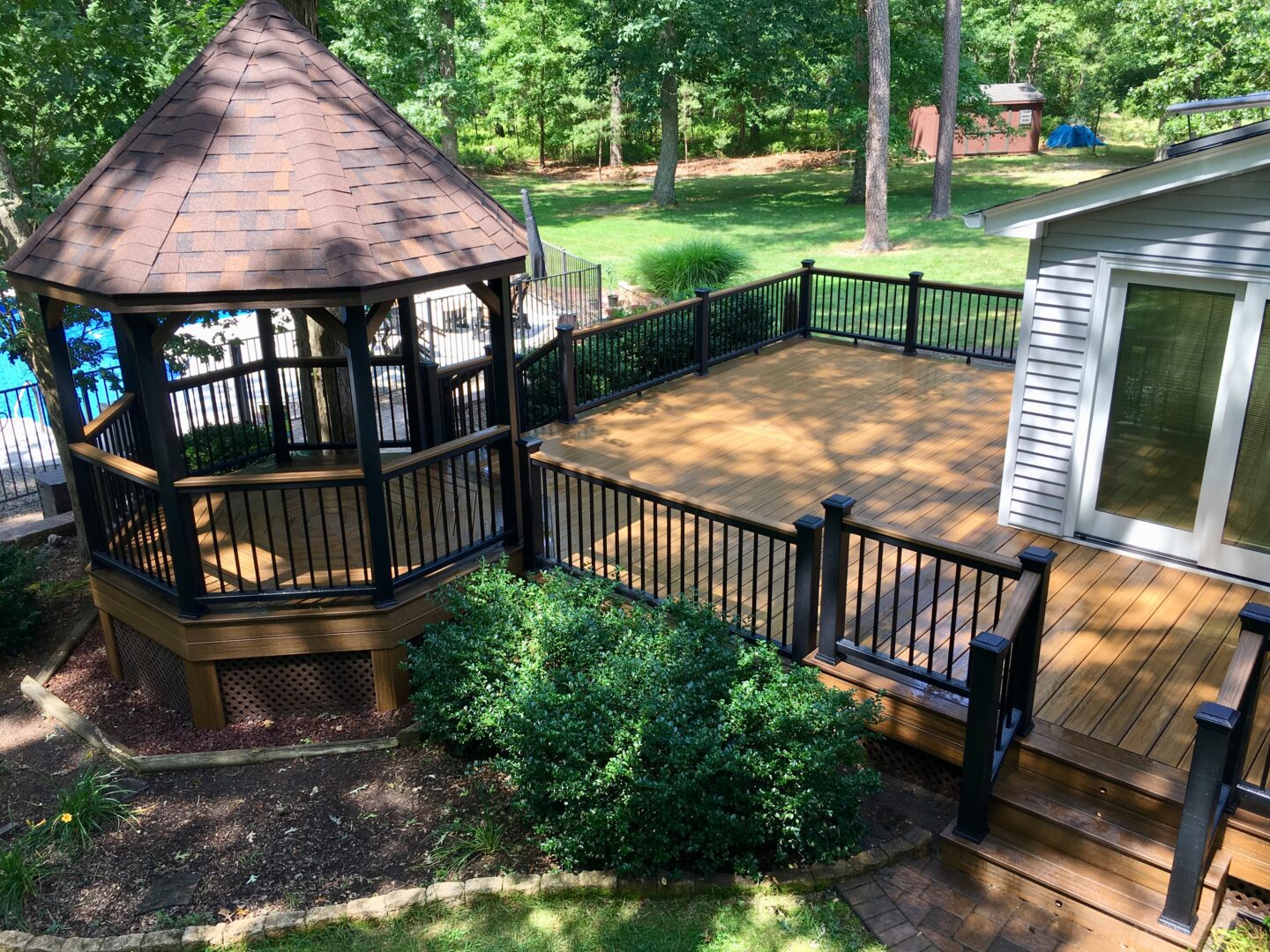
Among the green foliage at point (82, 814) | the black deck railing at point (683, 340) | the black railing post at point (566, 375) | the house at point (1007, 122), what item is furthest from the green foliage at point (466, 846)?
the house at point (1007, 122)

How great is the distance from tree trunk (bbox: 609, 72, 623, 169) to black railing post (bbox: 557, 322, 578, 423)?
93.4ft

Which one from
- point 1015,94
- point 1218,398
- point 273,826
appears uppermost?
point 1015,94

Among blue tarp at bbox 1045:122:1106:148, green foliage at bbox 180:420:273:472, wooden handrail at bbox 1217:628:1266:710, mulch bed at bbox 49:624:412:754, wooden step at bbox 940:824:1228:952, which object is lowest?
mulch bed at bbox 49:624:412:754

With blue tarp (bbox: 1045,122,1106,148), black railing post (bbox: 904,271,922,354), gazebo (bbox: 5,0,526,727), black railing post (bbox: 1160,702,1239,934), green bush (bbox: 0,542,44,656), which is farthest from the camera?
blue tarp (bbox: 1045,122,1106,148)

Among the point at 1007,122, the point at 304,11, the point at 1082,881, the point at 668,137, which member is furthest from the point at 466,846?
the point at 1007,122

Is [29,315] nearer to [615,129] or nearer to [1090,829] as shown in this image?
[1090,829]

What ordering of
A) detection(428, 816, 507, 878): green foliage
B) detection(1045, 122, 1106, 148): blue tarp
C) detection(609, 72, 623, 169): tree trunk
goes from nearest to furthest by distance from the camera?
1. detection(428, 816, 507, 878): green foliage
2. detection(609, 72, 623, 169): tree trunk
3. detection(1045, 122, 1106, 148): blue tarp

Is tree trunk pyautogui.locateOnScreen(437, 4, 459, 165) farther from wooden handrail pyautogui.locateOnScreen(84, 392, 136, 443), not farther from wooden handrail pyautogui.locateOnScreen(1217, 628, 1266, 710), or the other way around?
wooden handrail pyautogui.locateOnScreen(1217, 628, 1266, 710)

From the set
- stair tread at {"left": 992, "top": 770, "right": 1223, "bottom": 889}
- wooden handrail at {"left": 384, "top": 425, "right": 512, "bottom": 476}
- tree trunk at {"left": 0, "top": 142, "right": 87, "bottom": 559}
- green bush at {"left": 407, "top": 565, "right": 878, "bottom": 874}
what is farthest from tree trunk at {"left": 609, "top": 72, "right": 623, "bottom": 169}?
stair tread at {"left": 992, "top": 770, "right": 1223, "bottom": 889}

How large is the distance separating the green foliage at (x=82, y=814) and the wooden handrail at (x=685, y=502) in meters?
3.15

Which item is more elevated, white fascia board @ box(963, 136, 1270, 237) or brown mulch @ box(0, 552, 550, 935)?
white fascia board @ box(963, 136, 1270, 237)

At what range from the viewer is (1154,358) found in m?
6.61

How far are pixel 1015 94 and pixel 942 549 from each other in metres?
40.4

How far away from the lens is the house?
3975cm
